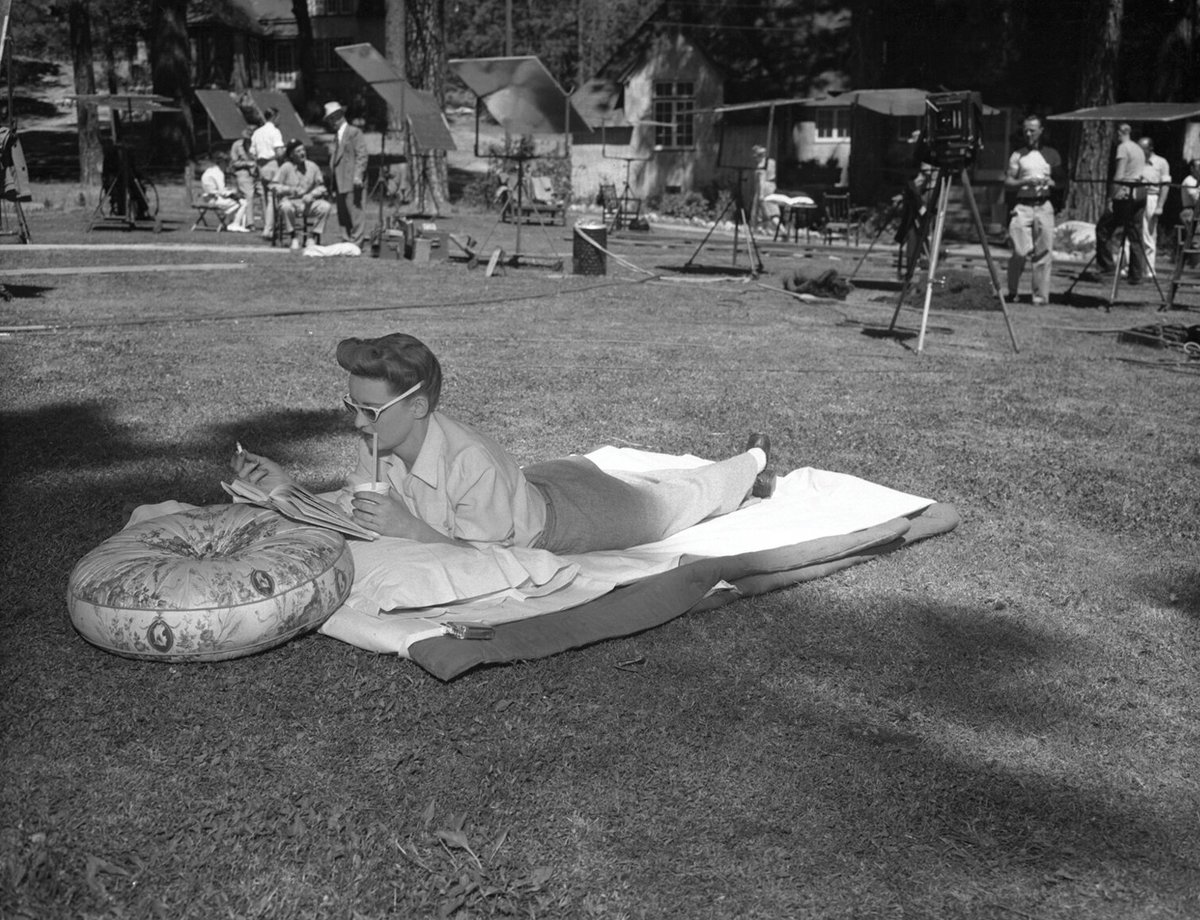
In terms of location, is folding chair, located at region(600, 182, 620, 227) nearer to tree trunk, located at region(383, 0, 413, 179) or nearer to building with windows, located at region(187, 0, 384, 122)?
tree trunk, located at region(383, 0, 413, 179)

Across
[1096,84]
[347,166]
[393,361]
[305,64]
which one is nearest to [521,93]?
[347,166]

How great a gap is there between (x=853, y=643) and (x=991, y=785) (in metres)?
1.01

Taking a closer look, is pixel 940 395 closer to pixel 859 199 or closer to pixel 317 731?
pixel 317 731

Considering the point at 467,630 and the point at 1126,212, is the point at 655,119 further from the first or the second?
the point at 467,630

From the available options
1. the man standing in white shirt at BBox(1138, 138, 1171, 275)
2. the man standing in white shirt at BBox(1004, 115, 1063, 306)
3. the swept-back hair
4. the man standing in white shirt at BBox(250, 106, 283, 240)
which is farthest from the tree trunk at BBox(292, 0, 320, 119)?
the swept-back hair

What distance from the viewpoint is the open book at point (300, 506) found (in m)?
4.31

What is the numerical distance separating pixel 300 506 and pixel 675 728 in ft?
4.98

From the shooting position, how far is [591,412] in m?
7.93

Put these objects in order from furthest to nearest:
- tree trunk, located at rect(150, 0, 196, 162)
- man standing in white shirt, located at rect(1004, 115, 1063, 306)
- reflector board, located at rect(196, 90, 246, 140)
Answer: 1. tree trunk, located at rect(150, 0, 196, 162)
2. reflector board, located at rect(196, 90, 246, 140)
3. man standing in white shirt, located at rect(1004, 115, 1063, 306)

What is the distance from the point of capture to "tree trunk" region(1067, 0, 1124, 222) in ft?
72.6

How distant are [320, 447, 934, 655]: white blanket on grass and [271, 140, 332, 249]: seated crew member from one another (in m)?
14.6

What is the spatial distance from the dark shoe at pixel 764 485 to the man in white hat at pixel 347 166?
12.8 meters

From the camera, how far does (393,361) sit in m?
4.31

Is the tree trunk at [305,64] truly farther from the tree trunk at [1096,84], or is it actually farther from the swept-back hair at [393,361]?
the swept-back hair at [393,361]
